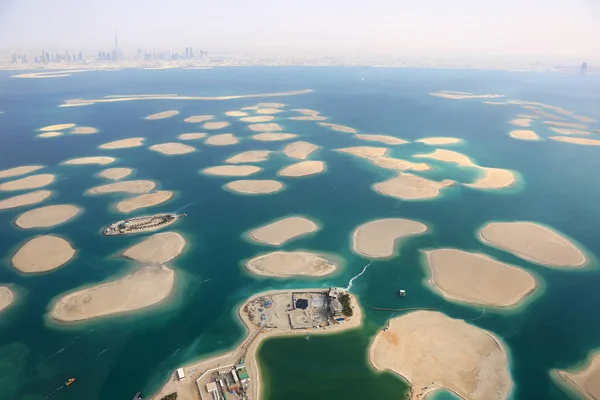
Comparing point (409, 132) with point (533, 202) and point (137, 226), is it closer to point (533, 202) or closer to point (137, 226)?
point (533, 202)

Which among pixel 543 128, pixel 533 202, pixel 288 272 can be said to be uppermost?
pixel 543 128

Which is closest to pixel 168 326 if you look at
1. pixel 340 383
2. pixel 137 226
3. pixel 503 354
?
pixel 340 383

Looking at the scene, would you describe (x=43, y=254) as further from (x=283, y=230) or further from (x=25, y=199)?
(x=283, y=230)

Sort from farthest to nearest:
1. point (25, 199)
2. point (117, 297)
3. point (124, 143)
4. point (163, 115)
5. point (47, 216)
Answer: point (163, 115) < point (124, 143) < point (25, 199) < point (47, 216) < point (117, 297)

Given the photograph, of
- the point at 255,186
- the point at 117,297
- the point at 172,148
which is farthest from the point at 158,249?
the point at 172,148

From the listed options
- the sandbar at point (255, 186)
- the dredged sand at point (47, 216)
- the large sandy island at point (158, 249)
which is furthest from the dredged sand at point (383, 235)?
the dredged sand at point (47, 216)

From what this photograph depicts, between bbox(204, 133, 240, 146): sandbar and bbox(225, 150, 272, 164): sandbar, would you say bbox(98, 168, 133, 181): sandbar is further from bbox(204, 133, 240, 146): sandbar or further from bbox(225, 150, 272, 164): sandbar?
bbox(204, 133, 240, 146): sandbar

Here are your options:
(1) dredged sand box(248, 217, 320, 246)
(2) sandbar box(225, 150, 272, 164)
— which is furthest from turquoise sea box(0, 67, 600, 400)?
(2) sandbar box(225, 150, 272, 164)
